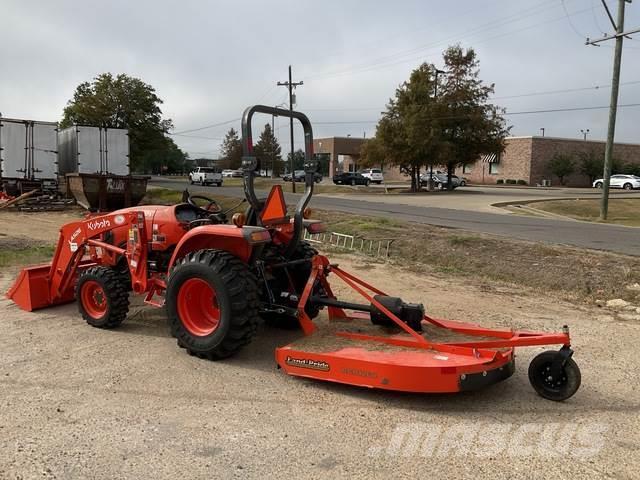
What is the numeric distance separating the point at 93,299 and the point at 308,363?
2.94 meters

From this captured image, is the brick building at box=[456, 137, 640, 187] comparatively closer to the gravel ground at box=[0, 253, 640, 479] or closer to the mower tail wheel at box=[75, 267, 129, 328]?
the mower tail wheel at box=[75, 267, 129, 328]

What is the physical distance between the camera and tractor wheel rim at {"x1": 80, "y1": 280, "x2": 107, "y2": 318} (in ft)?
19.6

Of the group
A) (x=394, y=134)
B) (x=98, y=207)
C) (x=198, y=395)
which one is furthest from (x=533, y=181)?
(x=198, y=395)

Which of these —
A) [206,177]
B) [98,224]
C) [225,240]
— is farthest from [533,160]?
[225,240]

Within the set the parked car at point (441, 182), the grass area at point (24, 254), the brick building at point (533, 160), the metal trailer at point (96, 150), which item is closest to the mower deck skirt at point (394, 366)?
the grass area at point (24, 254)

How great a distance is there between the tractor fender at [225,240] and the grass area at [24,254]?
5.75m

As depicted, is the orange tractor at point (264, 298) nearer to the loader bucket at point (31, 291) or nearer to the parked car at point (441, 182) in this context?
the loader bucket at point (31, 291)

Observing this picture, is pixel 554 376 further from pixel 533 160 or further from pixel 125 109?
pixel 533 160

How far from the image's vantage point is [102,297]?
5.97 meters

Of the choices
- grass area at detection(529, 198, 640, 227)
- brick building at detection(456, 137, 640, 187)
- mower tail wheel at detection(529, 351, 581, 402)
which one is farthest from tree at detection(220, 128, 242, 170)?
mower tail wheel at detection(529, 351, 581, 402)

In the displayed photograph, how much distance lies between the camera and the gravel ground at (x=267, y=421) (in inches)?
127

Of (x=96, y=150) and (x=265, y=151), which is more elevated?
(x=96, y=150)

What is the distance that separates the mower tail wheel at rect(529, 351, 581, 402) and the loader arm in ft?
12.4

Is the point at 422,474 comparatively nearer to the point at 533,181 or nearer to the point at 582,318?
the point at 582,318
